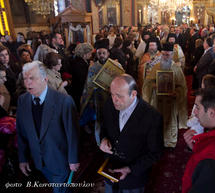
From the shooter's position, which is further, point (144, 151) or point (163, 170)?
point (163, 170)

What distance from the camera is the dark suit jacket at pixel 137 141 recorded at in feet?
5.60

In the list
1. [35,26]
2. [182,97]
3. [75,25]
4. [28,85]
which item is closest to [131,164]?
[28,85]

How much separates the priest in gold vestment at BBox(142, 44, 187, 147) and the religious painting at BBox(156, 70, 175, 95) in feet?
0.29

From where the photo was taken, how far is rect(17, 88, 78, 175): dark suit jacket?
6.27ft

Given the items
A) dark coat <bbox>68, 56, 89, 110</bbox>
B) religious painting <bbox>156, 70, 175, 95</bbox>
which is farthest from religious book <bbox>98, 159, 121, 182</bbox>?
dark coat <bbox>68, 56, 89, 110</bbox>

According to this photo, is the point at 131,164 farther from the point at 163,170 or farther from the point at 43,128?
the point at 163,170

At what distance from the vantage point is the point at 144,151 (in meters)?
1.84

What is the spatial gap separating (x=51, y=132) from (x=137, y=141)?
2.77ft

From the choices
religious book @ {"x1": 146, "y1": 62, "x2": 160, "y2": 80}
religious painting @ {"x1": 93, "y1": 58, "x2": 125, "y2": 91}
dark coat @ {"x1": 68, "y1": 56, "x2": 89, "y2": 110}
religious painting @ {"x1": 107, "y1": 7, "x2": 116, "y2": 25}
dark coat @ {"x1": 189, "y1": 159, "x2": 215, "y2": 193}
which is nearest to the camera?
dark coat @ {"x1": 189, "y1": 159, "x2": 215, "y2": 193}

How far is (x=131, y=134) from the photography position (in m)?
1.75

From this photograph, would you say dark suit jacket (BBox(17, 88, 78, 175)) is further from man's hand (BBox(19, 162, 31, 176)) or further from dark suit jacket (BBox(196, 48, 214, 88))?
dark suit jacket (BBox(196, 48, 214, 88))

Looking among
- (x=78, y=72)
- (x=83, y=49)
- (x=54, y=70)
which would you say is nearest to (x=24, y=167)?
(x=54, y=70)

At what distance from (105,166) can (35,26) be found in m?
18.1

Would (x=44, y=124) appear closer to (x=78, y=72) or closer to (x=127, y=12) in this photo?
(x=78, y=72)
